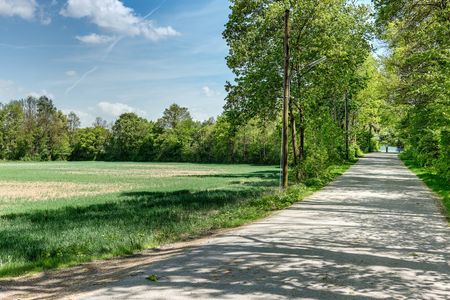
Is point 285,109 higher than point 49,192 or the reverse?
higher

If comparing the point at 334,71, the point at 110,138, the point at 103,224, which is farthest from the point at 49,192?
the point at 110,138

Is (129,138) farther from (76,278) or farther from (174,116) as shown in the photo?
(76,278)

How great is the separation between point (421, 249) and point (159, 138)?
11063 centimetres

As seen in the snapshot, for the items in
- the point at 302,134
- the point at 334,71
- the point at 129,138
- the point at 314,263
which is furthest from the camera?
the point at 129,138

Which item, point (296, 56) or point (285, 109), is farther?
point (296, 56)

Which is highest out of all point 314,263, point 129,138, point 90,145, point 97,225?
point 129,138

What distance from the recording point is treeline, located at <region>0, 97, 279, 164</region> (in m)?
107

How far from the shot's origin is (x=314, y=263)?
754 centimetres

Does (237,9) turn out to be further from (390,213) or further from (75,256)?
(75,256)

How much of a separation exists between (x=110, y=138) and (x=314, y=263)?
12639 centimetres

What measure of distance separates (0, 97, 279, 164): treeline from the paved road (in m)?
86.1

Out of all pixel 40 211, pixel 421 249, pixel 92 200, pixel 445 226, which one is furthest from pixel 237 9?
pixel 421 249

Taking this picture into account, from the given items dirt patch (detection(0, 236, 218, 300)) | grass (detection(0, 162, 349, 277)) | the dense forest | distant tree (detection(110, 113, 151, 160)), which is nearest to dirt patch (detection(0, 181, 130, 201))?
grass (detection(0, 162, 349, 277))

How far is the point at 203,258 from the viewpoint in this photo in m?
7.99
